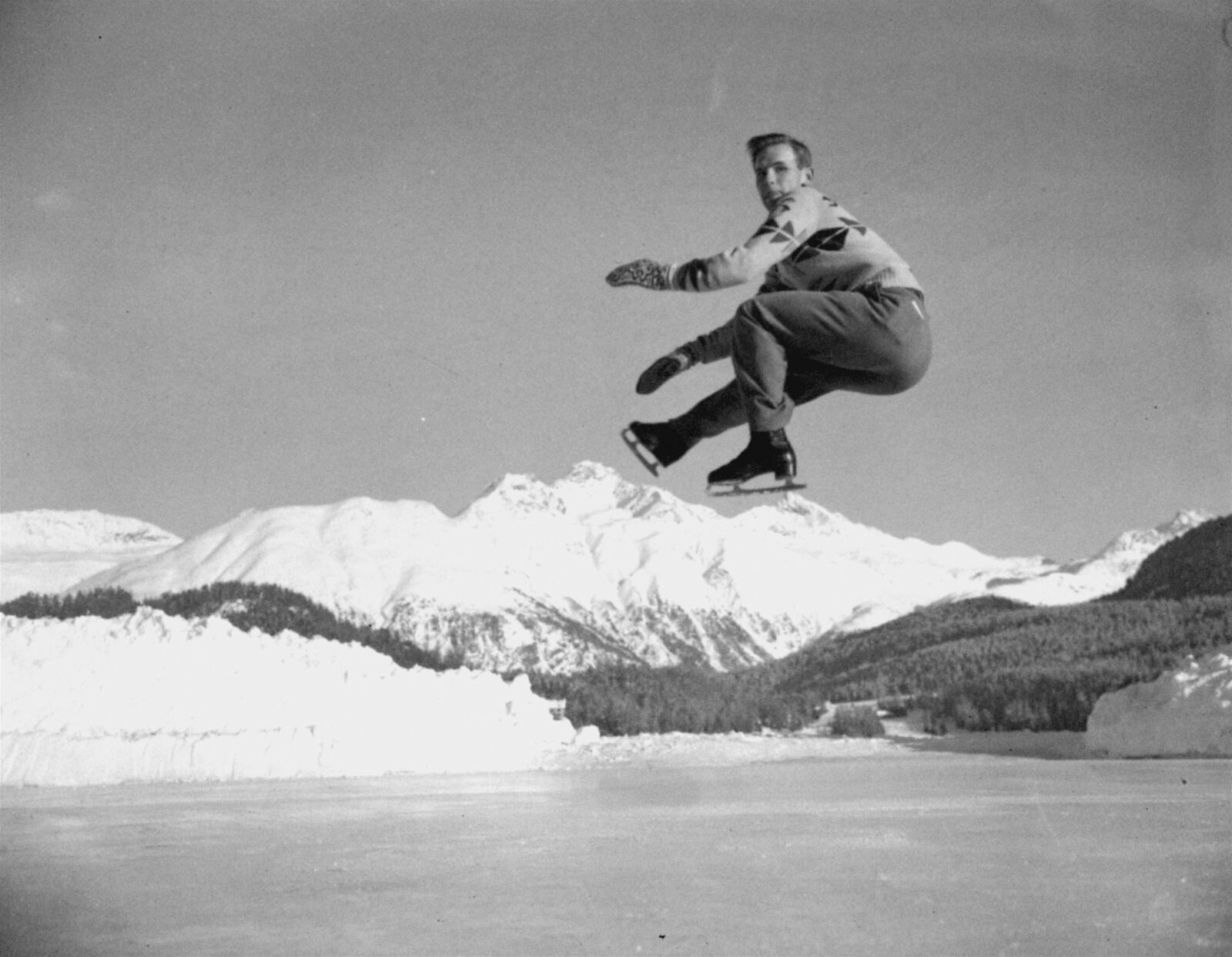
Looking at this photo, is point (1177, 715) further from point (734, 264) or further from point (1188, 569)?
point (1188, 569)

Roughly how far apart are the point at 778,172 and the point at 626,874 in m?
13.6

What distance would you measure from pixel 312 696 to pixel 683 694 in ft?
210

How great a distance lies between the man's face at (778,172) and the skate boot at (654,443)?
70 cm

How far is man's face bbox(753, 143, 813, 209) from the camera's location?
385cm

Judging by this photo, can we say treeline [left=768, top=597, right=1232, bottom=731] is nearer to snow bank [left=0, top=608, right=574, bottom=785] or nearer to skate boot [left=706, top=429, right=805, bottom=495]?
snow bank [left=0, top=608, right=574, bottom=785]

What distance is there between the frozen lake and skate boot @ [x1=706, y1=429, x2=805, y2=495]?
739cm

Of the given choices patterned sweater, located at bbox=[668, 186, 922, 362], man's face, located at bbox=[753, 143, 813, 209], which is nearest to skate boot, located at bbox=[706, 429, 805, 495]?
patterned sweater, located at bbox=[668, 186, 922, 362]

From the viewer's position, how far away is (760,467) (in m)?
3.91

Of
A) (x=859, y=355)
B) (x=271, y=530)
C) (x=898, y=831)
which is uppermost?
(x=271, y=530)

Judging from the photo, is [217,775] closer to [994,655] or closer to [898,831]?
[898,831]

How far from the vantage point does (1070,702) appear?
9069cm

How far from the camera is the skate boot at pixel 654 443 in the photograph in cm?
406

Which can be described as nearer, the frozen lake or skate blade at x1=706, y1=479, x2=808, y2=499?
skate blade at x1=706, y1=479, x2=808, y2=499

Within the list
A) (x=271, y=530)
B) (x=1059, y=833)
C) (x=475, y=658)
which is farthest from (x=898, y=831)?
(x=475, y=658)
